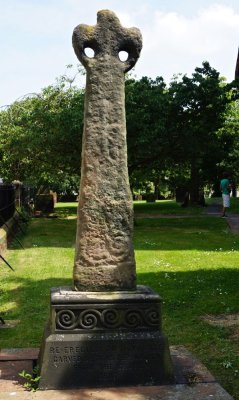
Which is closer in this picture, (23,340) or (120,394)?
(120,394)

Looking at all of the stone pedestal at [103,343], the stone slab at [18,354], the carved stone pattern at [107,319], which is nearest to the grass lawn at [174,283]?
the stone slab at [18,354]

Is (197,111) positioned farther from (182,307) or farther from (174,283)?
(182,307)

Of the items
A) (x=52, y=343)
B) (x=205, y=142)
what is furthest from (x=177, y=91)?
(x=52, y=343)

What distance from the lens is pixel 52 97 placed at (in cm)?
2722

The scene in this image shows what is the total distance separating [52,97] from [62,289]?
76.3 ft

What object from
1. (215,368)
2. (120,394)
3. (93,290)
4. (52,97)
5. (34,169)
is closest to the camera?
(120,394)

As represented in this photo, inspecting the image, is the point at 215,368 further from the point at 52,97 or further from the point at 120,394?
the point at 52,97

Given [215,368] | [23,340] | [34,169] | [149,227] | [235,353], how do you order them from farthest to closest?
[34,169] → [149,227] → [23,340] → [235,353] → [215,368]

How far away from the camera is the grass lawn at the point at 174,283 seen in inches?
247

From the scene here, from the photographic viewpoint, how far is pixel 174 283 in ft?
31.1

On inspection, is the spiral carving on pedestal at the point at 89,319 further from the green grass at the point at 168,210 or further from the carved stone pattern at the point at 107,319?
the green grass at the point at 168,210

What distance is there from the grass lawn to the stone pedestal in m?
0.83

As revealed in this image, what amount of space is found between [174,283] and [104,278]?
16.0ft

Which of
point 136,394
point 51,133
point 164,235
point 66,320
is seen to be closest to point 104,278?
point 66,320
